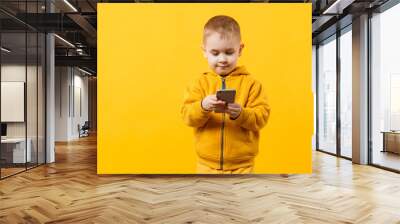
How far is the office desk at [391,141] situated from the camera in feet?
24.9

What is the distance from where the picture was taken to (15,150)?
25.1 ft

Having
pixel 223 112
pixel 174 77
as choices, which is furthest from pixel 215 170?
pixel 174 77

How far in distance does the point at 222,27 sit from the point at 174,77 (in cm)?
120

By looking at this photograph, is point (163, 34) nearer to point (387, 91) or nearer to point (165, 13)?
point (165, 13)

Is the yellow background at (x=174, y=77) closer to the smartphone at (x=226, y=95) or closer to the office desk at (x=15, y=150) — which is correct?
the smartphone at (x=226, y=95)

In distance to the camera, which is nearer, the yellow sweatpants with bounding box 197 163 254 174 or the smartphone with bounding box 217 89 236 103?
the smartphone with bounding box 217 89 236 103

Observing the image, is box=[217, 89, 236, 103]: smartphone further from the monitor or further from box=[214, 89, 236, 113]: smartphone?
the monitor

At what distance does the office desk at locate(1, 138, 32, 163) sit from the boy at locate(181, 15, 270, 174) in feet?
12.2

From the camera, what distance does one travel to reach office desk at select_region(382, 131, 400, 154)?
7.59 meters

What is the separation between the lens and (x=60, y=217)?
4266 mm

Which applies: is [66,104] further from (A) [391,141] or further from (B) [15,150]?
(A) [391,141]

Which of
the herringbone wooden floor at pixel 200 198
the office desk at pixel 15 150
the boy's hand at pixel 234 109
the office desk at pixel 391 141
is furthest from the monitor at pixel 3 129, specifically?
the office desk at pixel 391 141

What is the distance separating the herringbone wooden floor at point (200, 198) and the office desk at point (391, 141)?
669 mm

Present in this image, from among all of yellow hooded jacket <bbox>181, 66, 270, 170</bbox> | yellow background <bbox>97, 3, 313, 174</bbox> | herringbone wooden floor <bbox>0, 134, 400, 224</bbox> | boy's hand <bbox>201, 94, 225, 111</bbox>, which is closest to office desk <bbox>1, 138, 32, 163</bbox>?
herringbone wooden floor <bbox>0, 134, 400, 224</bbox>
